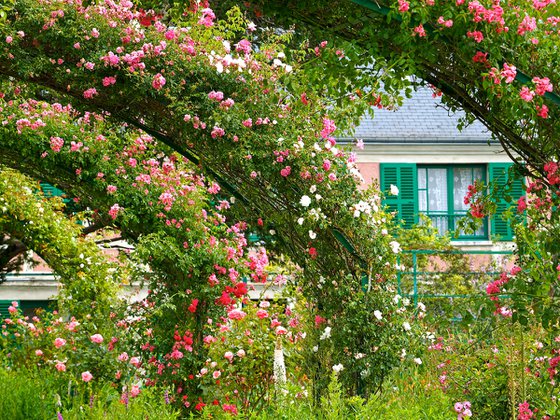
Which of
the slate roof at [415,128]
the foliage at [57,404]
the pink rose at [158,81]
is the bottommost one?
the foliage at [57,404]

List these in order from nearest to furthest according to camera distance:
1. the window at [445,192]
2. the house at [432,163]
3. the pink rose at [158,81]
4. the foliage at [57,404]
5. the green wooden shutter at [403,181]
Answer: the foliage at [57,404] < the pink rose at [158,81] < the green wooden shutter at [403,181] < the house at [432,163] < the window at [445,192]

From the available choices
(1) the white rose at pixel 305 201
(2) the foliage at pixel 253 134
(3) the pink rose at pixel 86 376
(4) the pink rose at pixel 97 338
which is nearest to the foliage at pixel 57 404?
(3) the pink rose at pixel 86 376

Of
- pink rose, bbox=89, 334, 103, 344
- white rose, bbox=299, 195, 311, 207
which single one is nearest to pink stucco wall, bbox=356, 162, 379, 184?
pink rose, bbox=89, 334, 103, 344

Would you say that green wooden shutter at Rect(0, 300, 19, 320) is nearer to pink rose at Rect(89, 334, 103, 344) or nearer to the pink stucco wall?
the pink stucco wall

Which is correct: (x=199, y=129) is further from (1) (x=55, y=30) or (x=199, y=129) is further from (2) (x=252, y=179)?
(1) (x=55, y=30)

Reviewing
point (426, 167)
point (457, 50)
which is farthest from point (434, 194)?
point (457, 50)

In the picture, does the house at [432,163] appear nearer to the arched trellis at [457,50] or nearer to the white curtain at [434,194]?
the white curtain at [434,194]

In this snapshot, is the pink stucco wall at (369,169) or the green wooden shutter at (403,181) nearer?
the green wooden shutter at (403,181)

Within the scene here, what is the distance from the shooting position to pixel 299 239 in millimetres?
6875

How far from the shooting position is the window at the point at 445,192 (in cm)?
1931

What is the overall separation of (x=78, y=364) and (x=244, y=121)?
119 inches

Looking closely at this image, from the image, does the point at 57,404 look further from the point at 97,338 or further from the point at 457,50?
the point at 457,50

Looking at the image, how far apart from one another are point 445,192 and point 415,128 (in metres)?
1.40

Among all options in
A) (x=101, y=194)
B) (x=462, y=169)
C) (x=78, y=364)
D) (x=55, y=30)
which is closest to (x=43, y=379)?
(x=78, y=364)
